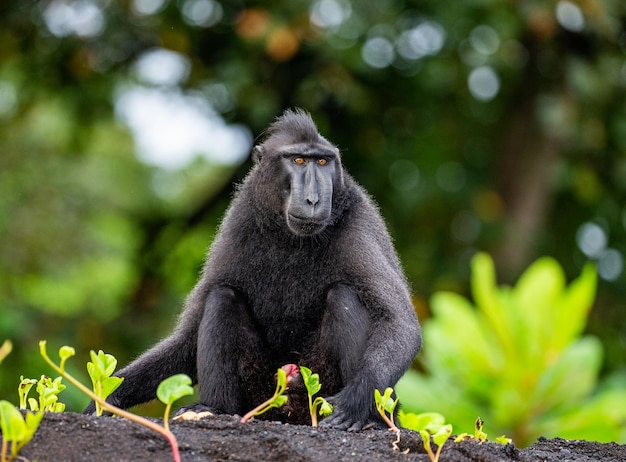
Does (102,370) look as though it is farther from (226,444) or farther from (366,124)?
(366,124)

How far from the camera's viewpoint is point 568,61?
14.1 meters

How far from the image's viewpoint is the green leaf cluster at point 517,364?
10.3 meters

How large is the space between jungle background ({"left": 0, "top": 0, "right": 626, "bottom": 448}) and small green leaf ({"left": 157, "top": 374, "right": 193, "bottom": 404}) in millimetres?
7669

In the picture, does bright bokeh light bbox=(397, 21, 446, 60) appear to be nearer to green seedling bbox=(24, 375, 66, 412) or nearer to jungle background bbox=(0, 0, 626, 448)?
jungle background bbox=(0, 0, 626, 448)

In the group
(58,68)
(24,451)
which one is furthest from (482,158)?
(24,451)

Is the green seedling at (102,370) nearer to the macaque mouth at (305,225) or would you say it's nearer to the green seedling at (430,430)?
the green seedling at (430,430)

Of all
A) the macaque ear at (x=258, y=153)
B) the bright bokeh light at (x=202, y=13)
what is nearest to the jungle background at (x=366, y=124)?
the bright bokeh light at (x=202, y=13)

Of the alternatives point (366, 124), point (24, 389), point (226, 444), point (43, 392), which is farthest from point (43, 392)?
point (366, 124)

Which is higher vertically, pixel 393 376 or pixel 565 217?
pixel 565 217

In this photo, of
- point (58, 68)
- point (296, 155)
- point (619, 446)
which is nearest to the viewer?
point (619, 446)

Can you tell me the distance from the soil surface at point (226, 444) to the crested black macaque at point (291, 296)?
1177mm

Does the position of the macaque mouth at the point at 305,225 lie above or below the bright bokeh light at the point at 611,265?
below

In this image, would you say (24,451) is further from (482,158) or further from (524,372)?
(482,158)

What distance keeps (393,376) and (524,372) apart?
4.55 meters
